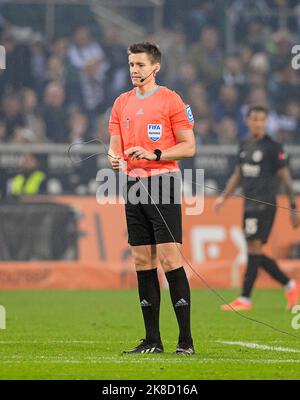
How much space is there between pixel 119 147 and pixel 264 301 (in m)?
6.87

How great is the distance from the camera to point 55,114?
20.8m

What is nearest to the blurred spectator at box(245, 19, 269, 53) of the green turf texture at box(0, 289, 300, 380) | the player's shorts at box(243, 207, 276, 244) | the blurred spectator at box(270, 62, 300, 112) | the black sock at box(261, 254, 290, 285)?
the blurred spectator at box(270, 62, 300, 112)

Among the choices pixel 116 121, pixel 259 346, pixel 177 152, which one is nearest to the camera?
pixel 177 152

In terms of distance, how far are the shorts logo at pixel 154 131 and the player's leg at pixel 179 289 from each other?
0.79 meters

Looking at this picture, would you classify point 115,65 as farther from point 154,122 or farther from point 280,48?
point 154,122

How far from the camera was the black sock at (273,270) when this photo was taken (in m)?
14.3

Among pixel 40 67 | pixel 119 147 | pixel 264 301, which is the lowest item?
pixel 264 301

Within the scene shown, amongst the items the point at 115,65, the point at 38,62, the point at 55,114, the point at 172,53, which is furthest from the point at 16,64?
the point at 172,53

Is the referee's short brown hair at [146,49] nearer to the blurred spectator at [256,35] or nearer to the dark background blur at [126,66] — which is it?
the dark background blur at [126,66]

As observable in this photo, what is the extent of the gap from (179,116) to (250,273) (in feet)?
19.1

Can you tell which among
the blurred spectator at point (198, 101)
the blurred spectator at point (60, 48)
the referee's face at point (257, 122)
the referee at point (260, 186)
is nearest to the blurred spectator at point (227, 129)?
the blurred spectator at point (198, 101)

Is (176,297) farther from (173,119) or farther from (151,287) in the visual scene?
(173,119)

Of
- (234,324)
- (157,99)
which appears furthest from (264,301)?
(157,99)

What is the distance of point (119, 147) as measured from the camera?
29.2 feet
